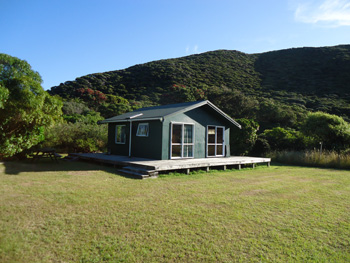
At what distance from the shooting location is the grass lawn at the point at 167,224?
9.74 feet

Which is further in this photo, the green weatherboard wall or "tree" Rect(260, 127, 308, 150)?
"tree" Rect(260, 127, 308, 150)

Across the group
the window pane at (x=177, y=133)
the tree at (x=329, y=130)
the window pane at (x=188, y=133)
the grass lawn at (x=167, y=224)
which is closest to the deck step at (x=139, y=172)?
the grass lawn at (x=167, y=224)

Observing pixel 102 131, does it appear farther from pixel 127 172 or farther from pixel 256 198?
pixel 256 198

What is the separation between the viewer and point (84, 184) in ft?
21.8

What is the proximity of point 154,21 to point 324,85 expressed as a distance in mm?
34706

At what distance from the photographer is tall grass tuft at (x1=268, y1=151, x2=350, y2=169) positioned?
512 inches

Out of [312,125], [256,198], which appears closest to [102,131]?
[256,198]

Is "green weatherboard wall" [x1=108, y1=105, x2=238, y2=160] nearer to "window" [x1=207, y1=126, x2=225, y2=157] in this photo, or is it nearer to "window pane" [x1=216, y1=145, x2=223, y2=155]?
"window" [x1=207, y1=126, x2=225, y2=157]

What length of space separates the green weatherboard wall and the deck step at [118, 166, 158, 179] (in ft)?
6.30

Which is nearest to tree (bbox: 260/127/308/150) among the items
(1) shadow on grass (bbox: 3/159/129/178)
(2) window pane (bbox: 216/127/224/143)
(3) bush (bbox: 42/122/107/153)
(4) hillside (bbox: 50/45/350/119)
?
(2) window pane (bbox: 216/127/224/143)

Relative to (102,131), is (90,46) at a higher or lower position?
higher

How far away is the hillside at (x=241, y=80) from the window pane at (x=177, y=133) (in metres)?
22.3

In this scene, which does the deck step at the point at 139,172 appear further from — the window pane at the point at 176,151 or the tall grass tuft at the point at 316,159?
the tall grass tuft at the point at 316,159

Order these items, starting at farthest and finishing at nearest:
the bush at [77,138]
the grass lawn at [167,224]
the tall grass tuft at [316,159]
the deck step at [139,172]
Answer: the bush at [77,138], the tall grass tuft at [316,159], the deck step at [139,172], the grass lawn at [167,224]
